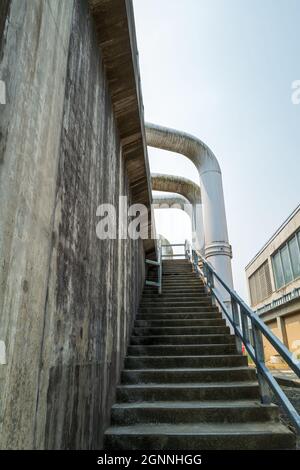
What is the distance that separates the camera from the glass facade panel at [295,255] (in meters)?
14.2

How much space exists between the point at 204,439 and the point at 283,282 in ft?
49.4

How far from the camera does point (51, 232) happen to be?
151 cm

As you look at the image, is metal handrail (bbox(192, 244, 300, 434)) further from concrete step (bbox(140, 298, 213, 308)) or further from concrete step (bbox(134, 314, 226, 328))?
concrete step (bbox(140, 298, 213, 308))

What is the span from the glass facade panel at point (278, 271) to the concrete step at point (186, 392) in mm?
14129

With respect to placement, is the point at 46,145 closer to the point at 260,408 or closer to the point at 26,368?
the point at 26,368

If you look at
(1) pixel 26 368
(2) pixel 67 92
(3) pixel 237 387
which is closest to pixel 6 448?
(1) pixel 26 368

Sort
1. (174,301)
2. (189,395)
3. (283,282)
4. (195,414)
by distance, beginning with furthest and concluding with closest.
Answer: (283,282) → (174,301) → (189,395) → (195,414)

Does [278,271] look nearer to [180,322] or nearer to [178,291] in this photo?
[178,291]

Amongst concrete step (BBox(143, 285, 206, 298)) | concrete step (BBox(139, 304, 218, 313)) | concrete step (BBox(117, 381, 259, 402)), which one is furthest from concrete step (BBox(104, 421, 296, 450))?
concrete step (BBox(143, 285, 206, 298))

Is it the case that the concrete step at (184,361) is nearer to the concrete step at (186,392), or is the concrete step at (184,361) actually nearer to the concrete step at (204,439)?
the concrete step at (186,392)

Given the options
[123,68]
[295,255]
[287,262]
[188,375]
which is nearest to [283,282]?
[287,262]

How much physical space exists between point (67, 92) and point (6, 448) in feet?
5.74

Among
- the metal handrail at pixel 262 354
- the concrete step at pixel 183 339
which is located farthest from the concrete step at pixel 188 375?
the concrete step at pixel 183 339

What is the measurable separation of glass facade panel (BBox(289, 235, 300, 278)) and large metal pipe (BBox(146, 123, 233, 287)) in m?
7.89
